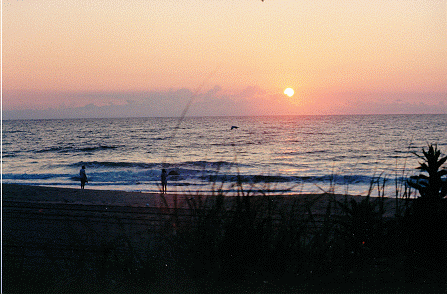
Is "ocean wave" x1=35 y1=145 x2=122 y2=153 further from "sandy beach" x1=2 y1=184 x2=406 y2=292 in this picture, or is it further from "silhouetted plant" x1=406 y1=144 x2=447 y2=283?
"silhouetted plant" x1=406 y1=144 x2=447 y2=283

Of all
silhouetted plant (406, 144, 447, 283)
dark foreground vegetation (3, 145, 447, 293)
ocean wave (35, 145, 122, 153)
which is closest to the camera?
dark foreground vegetation (3, 145, 447, 293)

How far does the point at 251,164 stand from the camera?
89.8ft

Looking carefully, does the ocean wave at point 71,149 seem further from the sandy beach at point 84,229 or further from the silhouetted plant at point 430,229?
the silhouetted plant at point 430,229

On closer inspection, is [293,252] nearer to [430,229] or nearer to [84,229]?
[430,229]

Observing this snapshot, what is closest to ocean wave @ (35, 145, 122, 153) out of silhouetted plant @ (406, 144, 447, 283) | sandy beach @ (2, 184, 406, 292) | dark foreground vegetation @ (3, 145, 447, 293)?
sandy beach @ (2, 184, 406, 292)

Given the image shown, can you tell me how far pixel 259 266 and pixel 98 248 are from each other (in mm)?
2074

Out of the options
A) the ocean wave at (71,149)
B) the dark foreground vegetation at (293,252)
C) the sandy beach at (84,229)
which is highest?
the dark foreground vegetation at (293,252)

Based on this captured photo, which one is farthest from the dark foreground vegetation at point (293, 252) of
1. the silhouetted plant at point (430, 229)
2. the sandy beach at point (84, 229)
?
the sandy beach at point (84, 229)

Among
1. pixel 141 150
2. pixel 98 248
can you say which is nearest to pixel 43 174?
pixel 141 150

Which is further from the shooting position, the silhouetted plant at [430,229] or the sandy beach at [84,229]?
the sandy beach at [84,229]

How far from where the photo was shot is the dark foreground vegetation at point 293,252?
321cm

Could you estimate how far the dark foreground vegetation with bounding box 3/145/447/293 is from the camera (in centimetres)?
321

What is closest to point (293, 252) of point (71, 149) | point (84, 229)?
point (84, 229)

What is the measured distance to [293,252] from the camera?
325 cm
